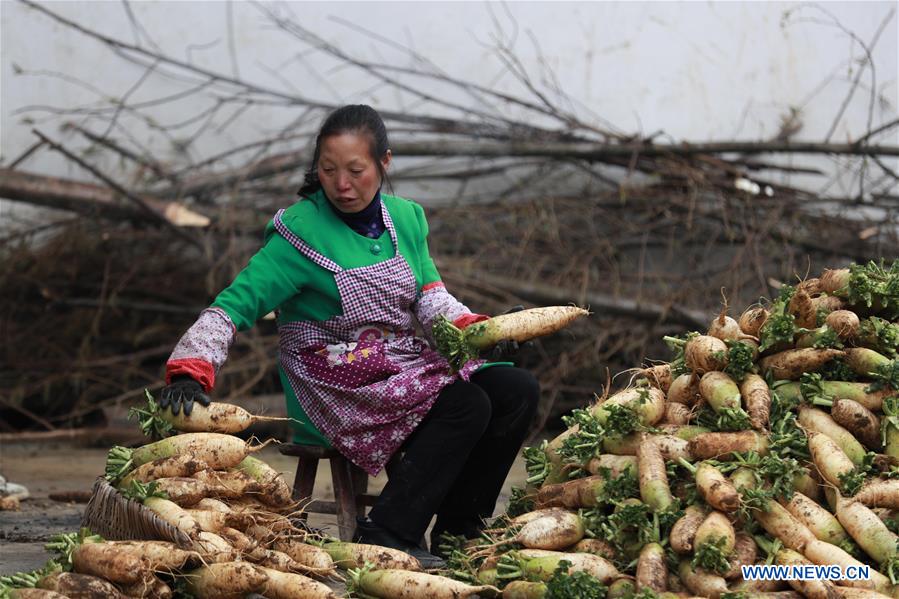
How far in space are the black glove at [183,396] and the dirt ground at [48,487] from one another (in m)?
0.32

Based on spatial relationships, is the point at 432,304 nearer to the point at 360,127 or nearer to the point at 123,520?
the point at 360,127

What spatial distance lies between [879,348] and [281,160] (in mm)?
3887

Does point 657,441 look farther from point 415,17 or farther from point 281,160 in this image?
point 415,17

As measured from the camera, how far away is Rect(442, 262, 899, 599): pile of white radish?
2756 mm

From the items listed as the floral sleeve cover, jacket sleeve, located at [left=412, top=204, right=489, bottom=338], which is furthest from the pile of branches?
the floral sleeve cover

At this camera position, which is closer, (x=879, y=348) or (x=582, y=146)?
(x=879, y=348)

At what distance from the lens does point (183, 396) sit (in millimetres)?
3102

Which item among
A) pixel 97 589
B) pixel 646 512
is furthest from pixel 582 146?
pixel 97 589

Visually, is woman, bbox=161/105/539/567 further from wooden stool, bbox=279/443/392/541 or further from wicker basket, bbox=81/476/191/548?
wicker basket, bbox=81/476/191/548

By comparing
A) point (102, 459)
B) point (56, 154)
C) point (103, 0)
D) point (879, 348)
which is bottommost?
point (102, 459)

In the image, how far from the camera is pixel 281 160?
639 cm

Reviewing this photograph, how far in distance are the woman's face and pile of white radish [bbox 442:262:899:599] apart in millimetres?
902

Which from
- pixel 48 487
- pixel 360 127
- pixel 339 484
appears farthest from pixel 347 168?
pixel 48 487

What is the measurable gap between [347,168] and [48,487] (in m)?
2.61
